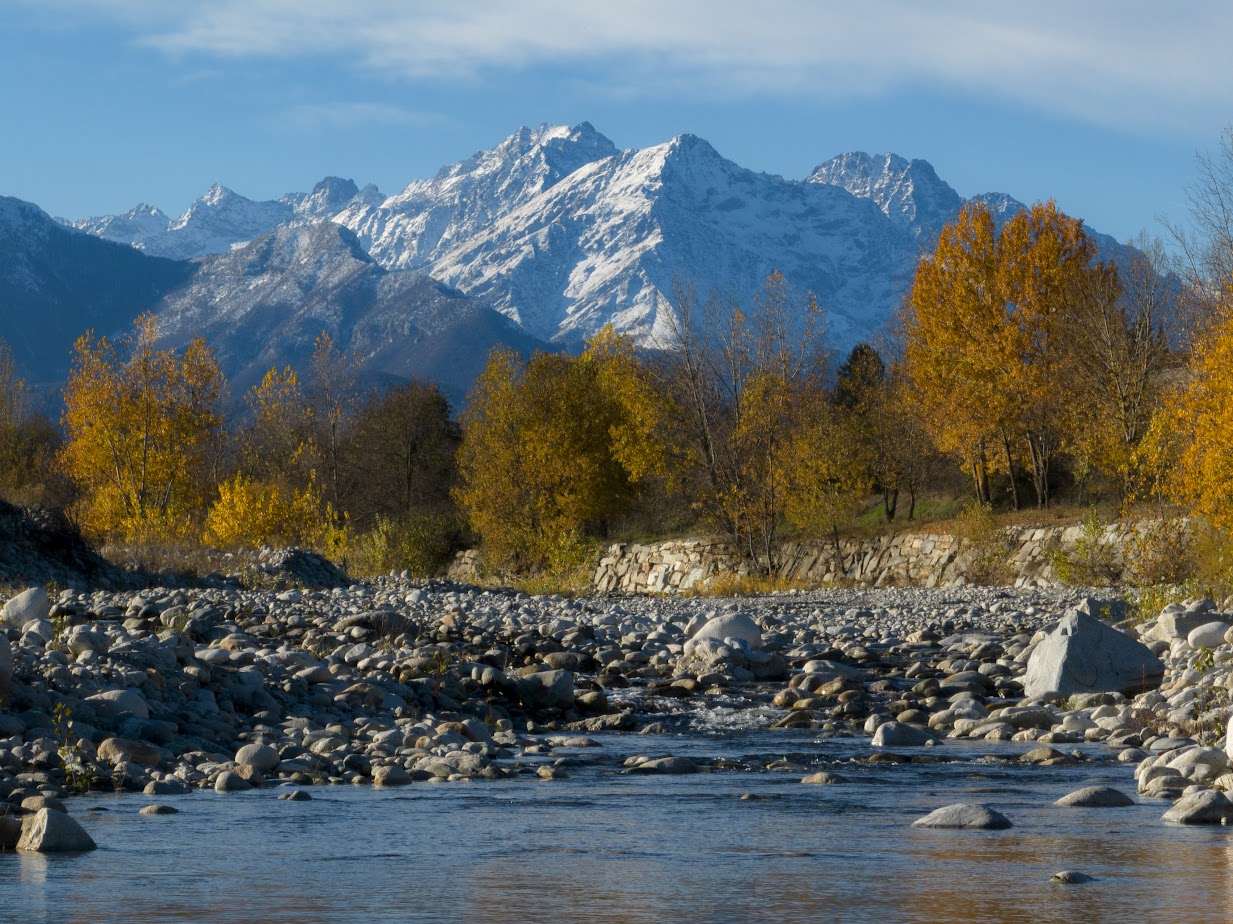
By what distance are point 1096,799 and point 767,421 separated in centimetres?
2742

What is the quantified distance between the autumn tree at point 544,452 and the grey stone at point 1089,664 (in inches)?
1072

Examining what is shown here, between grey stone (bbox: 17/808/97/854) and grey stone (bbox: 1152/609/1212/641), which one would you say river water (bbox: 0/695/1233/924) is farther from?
grey stone (bbox: 1152/609/1212/641)

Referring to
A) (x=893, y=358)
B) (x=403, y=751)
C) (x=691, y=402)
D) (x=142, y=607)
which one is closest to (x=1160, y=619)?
(x=403, y=751)

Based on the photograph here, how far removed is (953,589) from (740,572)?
28.8 feet

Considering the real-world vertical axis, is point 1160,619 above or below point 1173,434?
below

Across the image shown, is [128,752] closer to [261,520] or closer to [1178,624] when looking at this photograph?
[1178,624]

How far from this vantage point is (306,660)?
1148 cm

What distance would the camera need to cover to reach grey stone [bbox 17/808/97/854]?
512 cm

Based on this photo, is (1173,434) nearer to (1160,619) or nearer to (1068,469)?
(1160,619)

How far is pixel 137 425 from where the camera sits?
3228 centimetres

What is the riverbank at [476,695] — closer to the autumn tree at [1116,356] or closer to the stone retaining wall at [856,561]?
the stone retaining wall at [856,561]

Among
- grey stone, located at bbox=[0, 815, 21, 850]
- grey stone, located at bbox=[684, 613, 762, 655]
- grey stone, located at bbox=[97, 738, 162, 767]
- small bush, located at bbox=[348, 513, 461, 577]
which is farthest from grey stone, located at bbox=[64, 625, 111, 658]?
small bush, located at bbox=[348, 513, 461, 577]

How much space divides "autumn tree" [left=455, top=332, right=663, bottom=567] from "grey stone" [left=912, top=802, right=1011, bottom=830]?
32.9 metres

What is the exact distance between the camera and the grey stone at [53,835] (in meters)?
5.12
